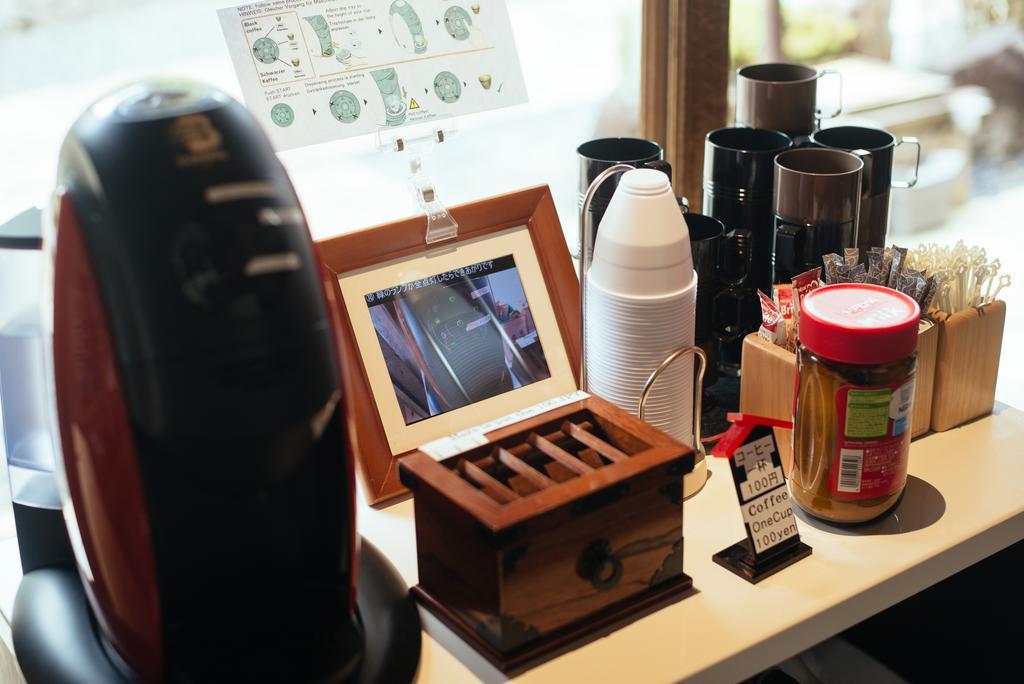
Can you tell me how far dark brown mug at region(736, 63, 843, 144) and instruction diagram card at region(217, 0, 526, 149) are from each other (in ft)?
1.18

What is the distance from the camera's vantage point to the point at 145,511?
0.73 metres

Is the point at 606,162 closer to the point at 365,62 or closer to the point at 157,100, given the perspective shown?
the point at 365,62

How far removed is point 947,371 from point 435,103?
2.12 ft

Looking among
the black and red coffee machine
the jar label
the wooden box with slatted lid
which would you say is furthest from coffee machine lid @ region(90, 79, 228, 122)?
the jar label

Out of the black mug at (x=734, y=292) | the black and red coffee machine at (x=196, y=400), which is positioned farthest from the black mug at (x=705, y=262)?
the black and red coffee machine at (x=196, y=400)

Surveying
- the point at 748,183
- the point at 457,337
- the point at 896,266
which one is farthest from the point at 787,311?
the point at 457,337

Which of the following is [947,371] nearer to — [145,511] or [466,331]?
[466,331]

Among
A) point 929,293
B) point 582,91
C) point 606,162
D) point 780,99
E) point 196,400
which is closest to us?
point 196,400

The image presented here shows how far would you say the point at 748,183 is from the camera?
132 cm

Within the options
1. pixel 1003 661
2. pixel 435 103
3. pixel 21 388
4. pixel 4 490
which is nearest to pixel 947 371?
pixel 1003 661

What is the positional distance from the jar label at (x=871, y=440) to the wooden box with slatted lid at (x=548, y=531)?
0.58 ft

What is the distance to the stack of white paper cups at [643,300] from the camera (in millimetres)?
1014

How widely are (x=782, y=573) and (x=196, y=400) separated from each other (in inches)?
23.1

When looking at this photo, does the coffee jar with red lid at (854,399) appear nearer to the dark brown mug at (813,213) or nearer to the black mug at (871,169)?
the dark brown mug at (813,213)
